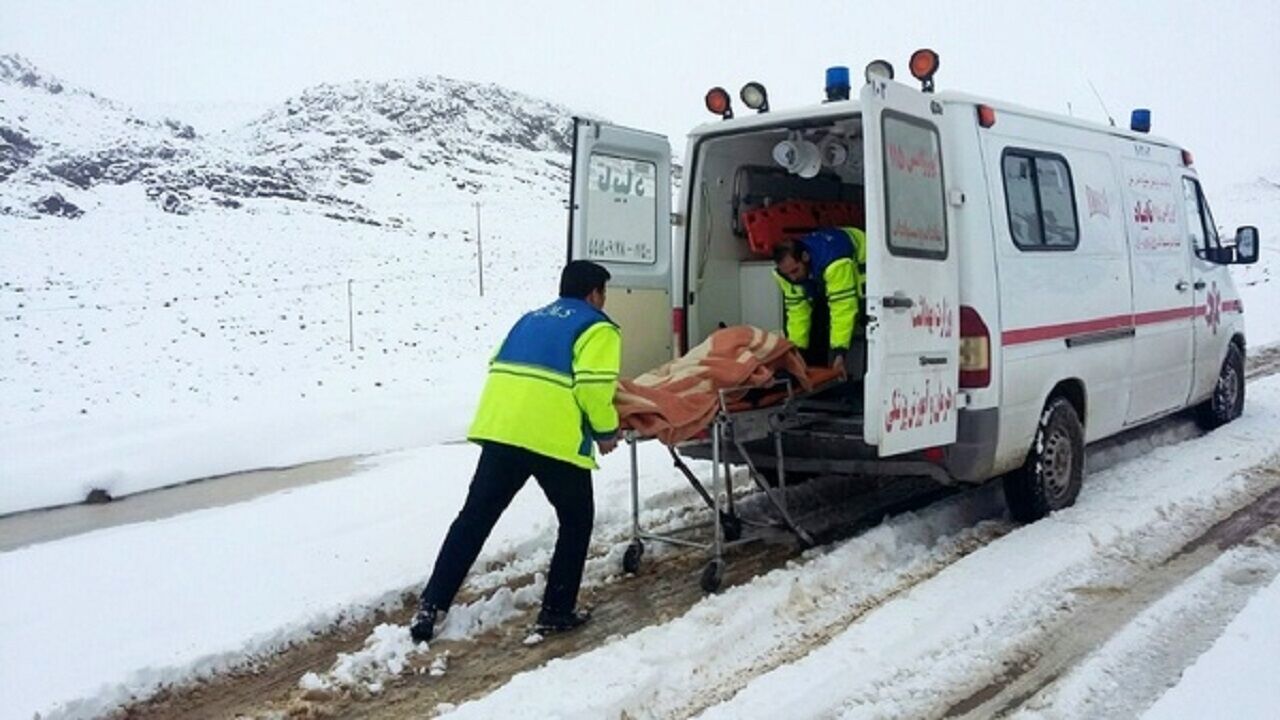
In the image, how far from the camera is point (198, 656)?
4.65m

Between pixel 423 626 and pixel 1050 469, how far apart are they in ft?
12.7

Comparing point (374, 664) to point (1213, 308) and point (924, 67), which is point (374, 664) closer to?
point (924, 67)

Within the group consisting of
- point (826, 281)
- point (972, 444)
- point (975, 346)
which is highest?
point (826, 281)

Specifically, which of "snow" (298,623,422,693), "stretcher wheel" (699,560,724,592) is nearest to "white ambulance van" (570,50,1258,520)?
"stretcher wheel" (699,560,724,592)

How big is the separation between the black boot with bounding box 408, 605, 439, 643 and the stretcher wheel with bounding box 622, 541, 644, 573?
1265 millimetres

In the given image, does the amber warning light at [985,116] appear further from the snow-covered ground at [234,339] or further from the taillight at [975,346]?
the snow-covered ground at [234,339]

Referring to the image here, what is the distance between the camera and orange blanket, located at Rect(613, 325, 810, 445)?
5.08 meters

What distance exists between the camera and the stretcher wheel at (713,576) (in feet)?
17.5

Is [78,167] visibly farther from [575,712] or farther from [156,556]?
[575,712]

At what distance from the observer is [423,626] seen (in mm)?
4848

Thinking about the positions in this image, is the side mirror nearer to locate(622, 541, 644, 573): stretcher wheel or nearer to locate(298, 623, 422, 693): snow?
locate(622, 541, 644, 573): stretcher wheel

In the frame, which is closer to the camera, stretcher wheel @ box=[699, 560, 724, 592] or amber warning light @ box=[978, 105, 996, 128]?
stretcher wheel @ box=[699, 560, 724, 592]

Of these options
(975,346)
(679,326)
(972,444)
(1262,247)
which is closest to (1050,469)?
(972,444)

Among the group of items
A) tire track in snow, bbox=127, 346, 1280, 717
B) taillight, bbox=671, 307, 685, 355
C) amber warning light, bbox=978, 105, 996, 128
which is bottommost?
tire track in snow, bbox=127, 346, 1280, 717
